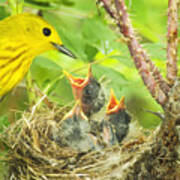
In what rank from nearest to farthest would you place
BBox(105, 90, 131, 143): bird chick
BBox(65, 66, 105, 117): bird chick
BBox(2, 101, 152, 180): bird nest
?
BBox(2, 101, 152, 180): bird nest
BBox(105, 90, 131, 143): bird chick
BBox(65, 66, 105, 117): bird chick

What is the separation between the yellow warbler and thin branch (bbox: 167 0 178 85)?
0.63m

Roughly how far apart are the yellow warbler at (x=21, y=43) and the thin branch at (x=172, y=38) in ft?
2.06

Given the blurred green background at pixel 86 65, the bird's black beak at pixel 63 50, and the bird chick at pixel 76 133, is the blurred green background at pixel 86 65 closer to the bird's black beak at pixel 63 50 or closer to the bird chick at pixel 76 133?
the bird's black beak at pixel 63 50

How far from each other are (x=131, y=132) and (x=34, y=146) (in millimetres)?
358

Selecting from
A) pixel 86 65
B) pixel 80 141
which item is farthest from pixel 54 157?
pixel 86 65

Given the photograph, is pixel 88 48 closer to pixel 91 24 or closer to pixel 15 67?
pixel 91 24

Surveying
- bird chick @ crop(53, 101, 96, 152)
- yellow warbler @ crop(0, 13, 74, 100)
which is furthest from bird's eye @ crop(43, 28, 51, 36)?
bird chick @ crop(53, 101, 96, 152)

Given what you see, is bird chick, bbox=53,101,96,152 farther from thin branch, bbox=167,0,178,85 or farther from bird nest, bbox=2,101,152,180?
thin branch, bbox=167,0,178,85

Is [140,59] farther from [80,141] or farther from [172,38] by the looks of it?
[80,141]

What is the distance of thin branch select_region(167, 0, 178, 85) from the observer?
1.12 meters

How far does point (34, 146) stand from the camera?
1507 mm

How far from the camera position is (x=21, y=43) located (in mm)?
1794

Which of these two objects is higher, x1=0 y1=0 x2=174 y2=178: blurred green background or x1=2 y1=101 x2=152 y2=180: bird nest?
x1=0 y1=0 x2=174 y2=178: blurred green background

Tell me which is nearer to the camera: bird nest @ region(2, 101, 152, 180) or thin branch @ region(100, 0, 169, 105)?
thin branch @ region(100, 0, 169, 105)
